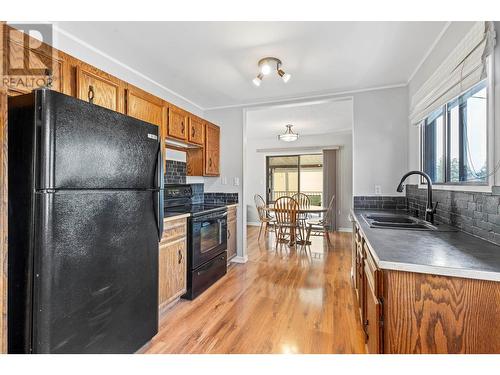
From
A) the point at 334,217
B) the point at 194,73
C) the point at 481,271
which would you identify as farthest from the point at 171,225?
the point at 334,217

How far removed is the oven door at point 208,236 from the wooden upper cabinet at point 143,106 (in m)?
1.10

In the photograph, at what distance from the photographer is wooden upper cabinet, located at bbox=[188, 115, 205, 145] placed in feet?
9.76

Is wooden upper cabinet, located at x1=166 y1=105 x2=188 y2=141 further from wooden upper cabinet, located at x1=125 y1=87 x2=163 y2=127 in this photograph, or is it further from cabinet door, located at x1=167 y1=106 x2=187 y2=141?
wooden upper cabinet, located at x1=125 y1=87 x2=163 y2=127

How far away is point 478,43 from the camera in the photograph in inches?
51.2

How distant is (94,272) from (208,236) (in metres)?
1.49

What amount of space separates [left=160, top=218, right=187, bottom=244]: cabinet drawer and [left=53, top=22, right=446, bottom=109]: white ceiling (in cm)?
156

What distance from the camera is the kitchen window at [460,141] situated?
1.45m

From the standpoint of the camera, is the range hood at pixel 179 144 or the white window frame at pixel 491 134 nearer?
the white window frame at pixel 491 134

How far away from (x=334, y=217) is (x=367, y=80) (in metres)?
3.72

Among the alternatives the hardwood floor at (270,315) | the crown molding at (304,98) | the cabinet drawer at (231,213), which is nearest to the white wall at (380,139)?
the crown molding at (304,98)

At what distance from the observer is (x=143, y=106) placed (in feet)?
7.39

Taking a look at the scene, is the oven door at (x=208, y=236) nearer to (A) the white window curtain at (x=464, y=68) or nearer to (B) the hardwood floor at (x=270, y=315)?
(B) the hardwood floor at (x=270, y=315)

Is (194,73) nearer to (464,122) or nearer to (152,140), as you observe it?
(152,140)

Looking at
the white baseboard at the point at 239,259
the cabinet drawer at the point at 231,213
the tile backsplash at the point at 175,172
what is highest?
the tile backsplash at the point at 175,172
